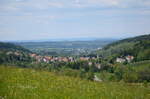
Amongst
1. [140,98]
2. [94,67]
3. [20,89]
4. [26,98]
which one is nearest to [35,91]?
[20,89]

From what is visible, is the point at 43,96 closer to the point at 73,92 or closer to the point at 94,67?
the point at 73,92

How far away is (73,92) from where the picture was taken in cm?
1536

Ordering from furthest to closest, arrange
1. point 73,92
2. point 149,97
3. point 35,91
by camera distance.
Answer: point 149,97, point 73,92, point 35,91

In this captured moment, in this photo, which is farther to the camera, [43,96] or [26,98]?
[43,96]

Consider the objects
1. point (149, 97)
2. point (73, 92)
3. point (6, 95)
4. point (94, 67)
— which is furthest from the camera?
point (94, 67)

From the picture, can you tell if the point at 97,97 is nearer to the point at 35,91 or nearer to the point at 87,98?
the point at 87,98

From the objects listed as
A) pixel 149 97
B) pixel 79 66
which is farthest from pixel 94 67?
pixel 149 97

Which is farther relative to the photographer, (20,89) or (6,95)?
(20,89)

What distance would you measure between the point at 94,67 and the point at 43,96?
178 m

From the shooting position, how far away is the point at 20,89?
1444 cm

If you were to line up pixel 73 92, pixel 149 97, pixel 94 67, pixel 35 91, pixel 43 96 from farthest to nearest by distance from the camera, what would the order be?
pixel 94 67, pixel 149 97, pixel 73 92, pixel 35 91, pixel 43 96

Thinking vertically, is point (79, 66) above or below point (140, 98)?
below

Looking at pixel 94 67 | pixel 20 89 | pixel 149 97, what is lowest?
pixel 94 67

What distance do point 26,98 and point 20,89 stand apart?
7.49 feet
